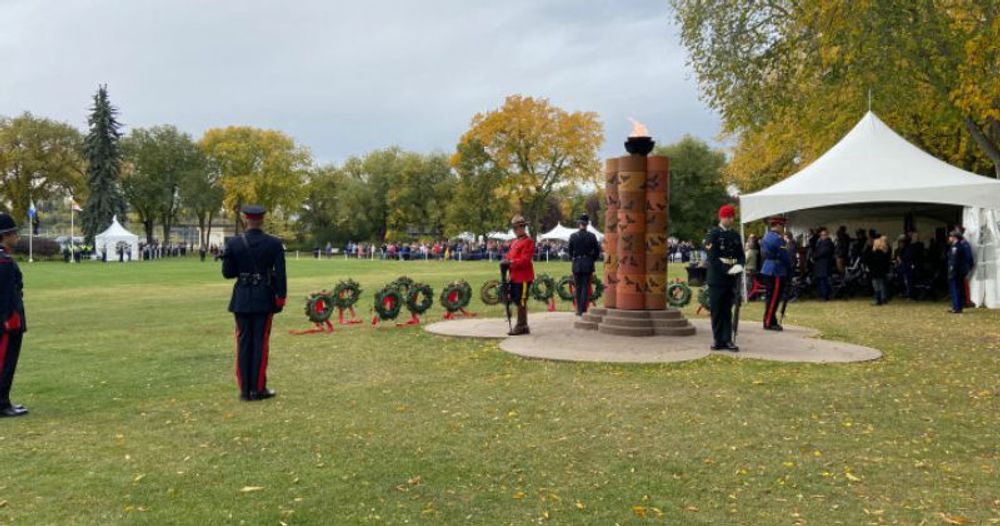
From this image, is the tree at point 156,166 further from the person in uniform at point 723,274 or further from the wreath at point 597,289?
the person in uniform at point 723,274

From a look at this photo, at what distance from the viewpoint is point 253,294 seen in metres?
7.43

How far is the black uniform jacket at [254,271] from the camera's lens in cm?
741

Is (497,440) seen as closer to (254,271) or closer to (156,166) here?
(254,271)

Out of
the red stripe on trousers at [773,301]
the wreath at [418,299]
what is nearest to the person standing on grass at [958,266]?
the red stripe on trousers at [773,301]

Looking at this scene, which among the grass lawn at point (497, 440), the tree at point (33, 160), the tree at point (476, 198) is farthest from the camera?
the tree at point (476, 198)

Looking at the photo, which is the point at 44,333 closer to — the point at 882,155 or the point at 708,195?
the point at 882,155

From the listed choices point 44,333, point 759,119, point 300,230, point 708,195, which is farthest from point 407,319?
point 300,230

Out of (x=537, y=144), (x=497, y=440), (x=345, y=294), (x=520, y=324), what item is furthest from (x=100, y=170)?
(x=497, y=440)

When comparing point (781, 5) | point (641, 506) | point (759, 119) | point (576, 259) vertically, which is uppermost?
point (781, 5)

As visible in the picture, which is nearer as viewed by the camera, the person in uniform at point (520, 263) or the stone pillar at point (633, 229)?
the person in uniform at point (520, 263)

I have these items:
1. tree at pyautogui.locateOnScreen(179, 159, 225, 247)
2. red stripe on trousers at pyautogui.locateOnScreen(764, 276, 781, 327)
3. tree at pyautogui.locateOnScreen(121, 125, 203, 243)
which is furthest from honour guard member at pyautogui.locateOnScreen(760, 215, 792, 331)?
tree at pyautogui.locateOnScreen(121, 125, 203, 243)

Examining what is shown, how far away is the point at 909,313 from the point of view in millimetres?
15656

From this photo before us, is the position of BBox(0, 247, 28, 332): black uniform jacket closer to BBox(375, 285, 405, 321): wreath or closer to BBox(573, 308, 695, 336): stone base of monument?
BBox(375, 285, 405, 321): wreath

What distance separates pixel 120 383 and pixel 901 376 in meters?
9.29
